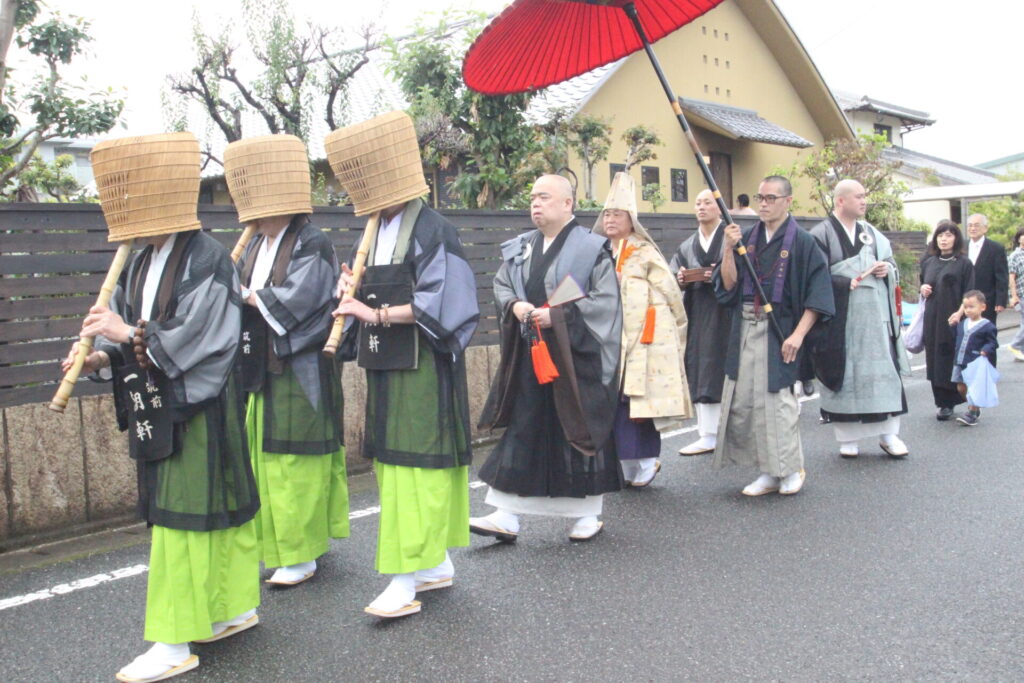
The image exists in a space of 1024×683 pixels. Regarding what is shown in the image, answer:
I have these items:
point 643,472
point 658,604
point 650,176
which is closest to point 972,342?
point 643,472

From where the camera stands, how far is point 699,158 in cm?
517

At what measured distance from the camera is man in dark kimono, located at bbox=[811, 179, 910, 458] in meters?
6.69

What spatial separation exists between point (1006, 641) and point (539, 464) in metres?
2.29

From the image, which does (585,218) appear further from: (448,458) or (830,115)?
(830,115)

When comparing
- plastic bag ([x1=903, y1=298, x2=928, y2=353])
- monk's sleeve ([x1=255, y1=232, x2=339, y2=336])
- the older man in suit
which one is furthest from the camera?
the older man in suit

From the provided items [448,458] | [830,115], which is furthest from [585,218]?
[830,115]

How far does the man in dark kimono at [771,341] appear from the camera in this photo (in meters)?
5.86

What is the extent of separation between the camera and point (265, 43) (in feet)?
41.9

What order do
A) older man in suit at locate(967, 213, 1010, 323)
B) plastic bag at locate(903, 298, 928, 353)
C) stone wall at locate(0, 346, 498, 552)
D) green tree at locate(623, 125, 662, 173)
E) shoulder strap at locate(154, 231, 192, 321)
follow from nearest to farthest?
shoulder strap at locate(154, 231, 192, 321) < stone wall at locate(0, 346, 498, 552) < plastic bag at locate(903, 298, 928, 353) < older man in suit at locate(967, 213, 1010, 323) < green tree at locate(623, 125, 662, 173)

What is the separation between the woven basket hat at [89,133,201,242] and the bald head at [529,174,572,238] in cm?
181

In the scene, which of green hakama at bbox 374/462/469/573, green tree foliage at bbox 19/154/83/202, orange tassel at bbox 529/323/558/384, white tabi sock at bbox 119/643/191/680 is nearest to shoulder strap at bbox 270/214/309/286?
Result: green hakama at bbox 374/462/469/573

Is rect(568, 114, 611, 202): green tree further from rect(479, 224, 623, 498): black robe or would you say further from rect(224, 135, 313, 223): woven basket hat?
rect(224, 135, 313, 223): woven basket hat

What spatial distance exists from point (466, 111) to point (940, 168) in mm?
26418

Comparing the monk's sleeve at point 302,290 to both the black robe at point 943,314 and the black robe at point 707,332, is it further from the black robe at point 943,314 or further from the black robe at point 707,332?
the black robe at point 943,314
